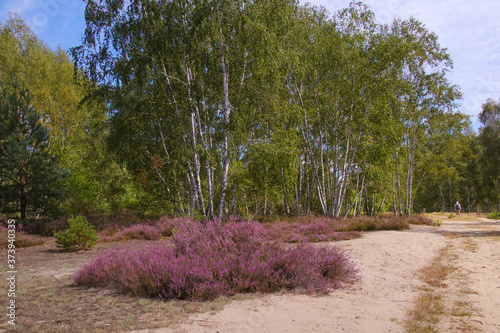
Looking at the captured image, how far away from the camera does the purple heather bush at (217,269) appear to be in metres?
4.46

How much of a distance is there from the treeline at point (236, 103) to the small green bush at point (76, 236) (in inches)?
186

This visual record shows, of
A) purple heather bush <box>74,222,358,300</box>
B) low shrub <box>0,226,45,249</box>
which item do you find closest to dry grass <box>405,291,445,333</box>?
purple heather bush <box>74,222,358,300</box>

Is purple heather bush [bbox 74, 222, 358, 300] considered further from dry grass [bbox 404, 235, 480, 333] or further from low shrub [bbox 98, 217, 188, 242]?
low shrub [bbox 98, 217, 188, 242]

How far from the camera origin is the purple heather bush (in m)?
4.46

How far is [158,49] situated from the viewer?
44.9 ft

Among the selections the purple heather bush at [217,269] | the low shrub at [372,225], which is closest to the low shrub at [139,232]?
the purple heather bush at [217,269]

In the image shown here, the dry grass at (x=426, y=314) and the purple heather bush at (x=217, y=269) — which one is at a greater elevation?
the purple heather bush at (x=217, y=269)

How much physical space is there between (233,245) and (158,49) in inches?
438

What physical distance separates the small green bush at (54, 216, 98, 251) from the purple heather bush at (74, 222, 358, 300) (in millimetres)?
3920

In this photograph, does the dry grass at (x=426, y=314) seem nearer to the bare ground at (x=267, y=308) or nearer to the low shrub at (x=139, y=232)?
A: the bare ground at (x=267, y=308)

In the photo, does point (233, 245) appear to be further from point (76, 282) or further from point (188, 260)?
point (76, 282)

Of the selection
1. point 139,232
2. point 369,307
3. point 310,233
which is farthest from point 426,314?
point 139,232

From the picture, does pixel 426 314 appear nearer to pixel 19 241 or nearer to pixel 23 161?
pixel 19 241

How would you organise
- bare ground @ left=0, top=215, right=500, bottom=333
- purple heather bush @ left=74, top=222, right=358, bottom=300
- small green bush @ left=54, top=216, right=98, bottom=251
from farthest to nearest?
1. small green bush @ left=54, top=216, right=98, bottom=251
2. purple heather bush @ left=74, top=222, right=358, bottom=300
3. bare ground @ left=0, top=215, right=500, bottom=333
